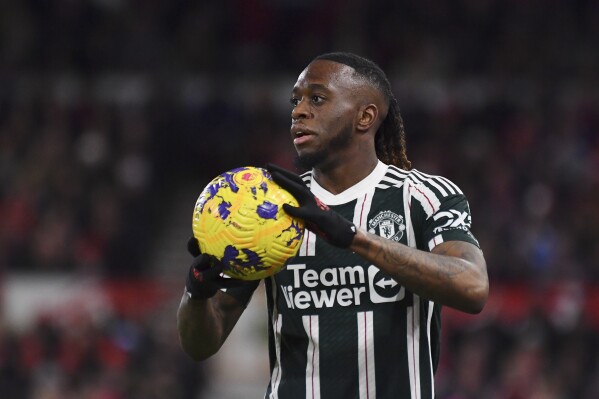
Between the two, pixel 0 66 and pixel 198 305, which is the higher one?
pixel 0 66

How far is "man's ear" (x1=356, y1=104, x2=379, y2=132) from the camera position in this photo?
438 cm

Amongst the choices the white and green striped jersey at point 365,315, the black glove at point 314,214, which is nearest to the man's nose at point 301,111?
the white and green striped jersey at point 365,315

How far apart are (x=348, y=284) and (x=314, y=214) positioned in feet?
2.03

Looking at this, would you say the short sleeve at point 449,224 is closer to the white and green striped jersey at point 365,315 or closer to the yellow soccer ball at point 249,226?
the white and green striped jersey at point 365,315

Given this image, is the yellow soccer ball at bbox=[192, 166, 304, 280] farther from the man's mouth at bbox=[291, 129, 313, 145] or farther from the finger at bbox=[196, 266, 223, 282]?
the man's mouth at bbox=[291, 129, 313, 145]

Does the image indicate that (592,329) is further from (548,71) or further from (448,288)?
(448,288)

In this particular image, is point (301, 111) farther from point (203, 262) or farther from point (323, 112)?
point (203, 262)

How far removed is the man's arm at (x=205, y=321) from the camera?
13.9ft

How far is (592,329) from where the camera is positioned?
10227mm

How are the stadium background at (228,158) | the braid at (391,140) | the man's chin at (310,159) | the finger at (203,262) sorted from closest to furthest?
1. the finger at (203,262)
2. the man's chin at (310,159)
3. the braid at (391,140)
4. the stadium background at (228,158)

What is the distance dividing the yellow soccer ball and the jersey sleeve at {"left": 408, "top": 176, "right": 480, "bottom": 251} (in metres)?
0.56

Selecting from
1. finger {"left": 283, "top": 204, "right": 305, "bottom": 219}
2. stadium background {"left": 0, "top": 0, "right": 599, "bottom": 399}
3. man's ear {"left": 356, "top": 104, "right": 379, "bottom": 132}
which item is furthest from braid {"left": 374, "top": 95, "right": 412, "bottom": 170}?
stadium background {"left": 0, "top": 0, "right": 599, "bottom": 399}

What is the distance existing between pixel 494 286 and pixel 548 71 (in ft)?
14.8

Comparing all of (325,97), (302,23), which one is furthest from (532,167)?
(325,97)
